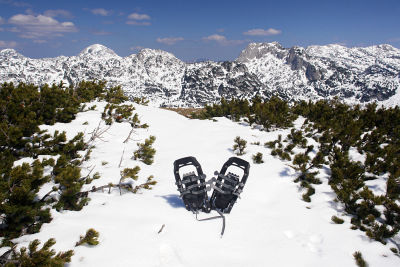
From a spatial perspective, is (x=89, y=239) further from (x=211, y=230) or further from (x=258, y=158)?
(x=258, y=158)

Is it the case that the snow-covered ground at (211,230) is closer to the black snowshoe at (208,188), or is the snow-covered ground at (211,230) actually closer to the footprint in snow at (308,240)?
the footprint in snow at (308,240)

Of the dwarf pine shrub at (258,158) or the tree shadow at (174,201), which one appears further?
the dwarf pine shrub at (258,158)

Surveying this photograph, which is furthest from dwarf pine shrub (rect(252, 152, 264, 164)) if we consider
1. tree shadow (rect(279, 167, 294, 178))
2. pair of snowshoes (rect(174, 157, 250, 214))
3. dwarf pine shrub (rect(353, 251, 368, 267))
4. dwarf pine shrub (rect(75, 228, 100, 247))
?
dwarf pine shrub (rect(75, 228, 100, 247))

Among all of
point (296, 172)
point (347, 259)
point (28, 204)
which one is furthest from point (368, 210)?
point (28, 204)

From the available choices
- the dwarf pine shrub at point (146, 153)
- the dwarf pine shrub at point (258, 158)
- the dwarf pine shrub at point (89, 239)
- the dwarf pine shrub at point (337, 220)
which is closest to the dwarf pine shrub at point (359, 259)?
the dwarf pine shrub at point (337, 220)

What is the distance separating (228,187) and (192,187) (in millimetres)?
893

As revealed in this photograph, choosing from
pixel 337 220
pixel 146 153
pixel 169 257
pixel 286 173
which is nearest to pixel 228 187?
pixel 169 257

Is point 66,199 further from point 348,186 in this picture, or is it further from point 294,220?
point 348,186

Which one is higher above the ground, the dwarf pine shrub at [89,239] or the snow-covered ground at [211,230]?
the dwarf pine shrub at [89,239]

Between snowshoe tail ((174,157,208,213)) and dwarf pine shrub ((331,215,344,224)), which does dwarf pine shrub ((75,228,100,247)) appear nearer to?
snowshoe tail ((174,157,208,213))

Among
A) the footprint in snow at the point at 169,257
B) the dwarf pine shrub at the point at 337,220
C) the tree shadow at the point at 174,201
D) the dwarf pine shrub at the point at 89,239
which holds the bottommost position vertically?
the dwarf pine shrub at the point at 337,220

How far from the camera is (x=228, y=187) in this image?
5.51 meters

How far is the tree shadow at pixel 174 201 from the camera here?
6.16 metres

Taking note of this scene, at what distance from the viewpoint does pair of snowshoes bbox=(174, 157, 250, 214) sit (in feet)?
18.2
